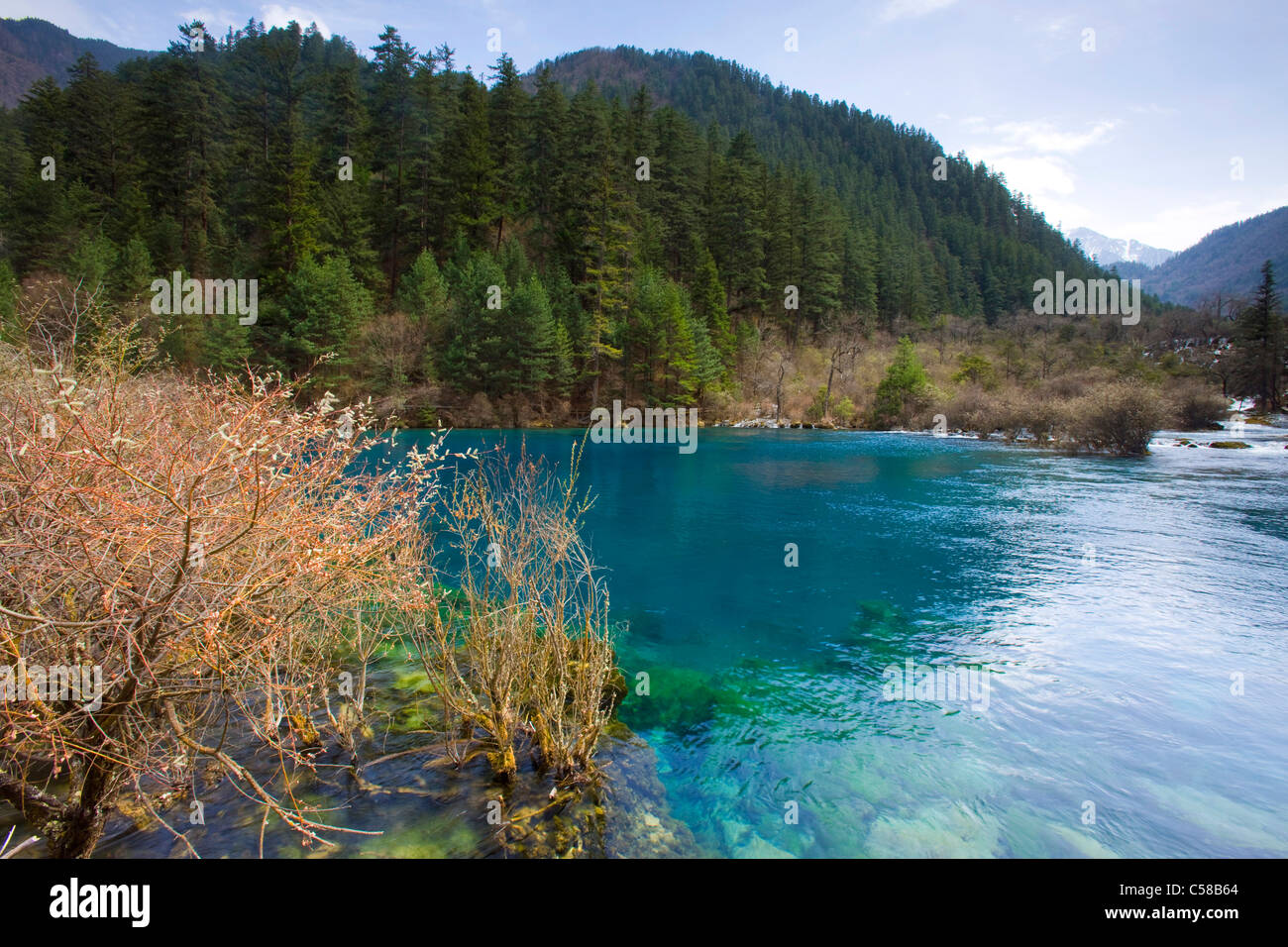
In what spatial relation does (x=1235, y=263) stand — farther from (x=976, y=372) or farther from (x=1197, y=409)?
(x=1197, y=409)

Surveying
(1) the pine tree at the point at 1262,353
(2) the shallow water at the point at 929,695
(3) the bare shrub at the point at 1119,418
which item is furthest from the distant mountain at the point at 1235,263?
(2) the shallow water at the point at 929,695

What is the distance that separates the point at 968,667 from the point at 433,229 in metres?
58.0

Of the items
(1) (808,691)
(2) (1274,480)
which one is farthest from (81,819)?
(2) (1274,480)

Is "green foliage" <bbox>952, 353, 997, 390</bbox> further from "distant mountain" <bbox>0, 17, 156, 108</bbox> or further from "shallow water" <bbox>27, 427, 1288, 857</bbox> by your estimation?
"distant mountain" <bbox>0, 17, 156, 108</bbox>

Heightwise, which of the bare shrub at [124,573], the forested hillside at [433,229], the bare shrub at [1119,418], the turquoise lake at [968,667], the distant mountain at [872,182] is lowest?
the turquoise lake at [968,667]

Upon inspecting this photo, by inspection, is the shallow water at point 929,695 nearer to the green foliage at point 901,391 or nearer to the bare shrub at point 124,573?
the bare shrub at point 124,573

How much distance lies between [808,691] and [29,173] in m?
63.6

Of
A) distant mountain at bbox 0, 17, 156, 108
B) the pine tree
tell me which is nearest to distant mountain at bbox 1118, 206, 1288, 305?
the pine tree

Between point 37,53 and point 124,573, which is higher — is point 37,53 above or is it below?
above

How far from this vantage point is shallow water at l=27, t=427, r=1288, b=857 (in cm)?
547

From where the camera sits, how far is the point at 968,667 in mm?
9180

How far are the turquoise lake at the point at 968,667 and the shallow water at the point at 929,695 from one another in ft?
0.13

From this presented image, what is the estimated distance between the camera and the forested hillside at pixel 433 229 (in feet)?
136

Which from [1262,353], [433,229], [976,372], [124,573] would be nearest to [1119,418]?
[976,372]
